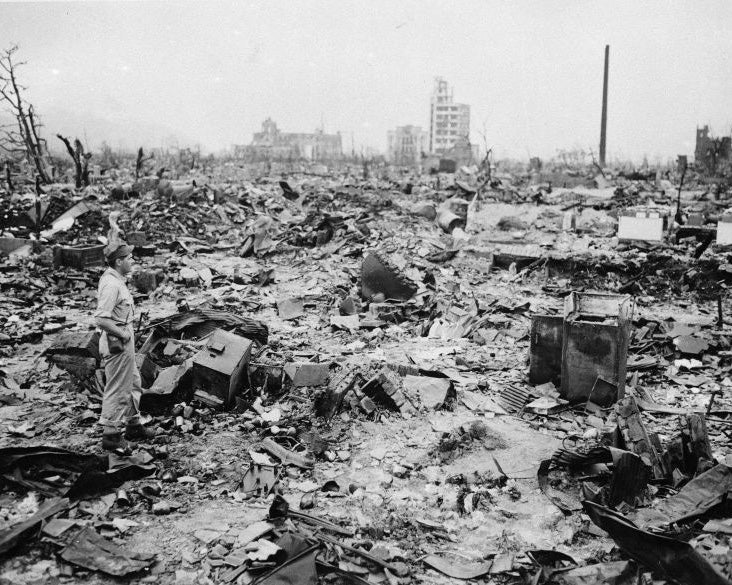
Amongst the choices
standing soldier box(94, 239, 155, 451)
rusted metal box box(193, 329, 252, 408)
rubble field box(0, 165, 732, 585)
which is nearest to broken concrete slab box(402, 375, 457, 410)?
rubble field box(0, 165, 732, 585)

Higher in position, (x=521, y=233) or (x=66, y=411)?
(x=521, y=233)

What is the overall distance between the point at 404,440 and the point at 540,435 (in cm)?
122

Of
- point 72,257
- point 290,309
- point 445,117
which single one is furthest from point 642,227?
point 445,117

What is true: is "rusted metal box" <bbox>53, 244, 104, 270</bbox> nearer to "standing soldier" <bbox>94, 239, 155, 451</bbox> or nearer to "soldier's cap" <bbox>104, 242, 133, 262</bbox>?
Result: "standing soldier" <bbox>94, 239, 155, 451</bbox>

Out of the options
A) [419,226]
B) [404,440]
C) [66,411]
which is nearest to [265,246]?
[419,226]

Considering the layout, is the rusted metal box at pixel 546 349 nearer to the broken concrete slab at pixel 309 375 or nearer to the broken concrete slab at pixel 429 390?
the broken concrete slab at pixel 429 390

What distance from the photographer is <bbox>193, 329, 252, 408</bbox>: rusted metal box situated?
4.99 meters

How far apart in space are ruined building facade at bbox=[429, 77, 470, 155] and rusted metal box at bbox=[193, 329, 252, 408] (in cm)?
7680

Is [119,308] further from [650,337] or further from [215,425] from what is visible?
[650,337]

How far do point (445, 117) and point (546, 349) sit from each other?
3108 inches

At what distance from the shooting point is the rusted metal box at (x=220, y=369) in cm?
499

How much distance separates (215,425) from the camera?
479 cm

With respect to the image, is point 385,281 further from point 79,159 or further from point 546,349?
point 79,159

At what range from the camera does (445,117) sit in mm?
79312
